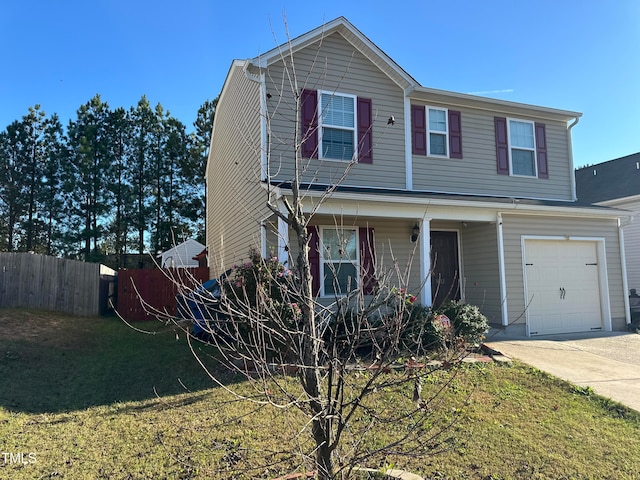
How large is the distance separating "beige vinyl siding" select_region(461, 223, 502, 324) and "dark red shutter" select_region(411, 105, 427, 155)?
7.83ft

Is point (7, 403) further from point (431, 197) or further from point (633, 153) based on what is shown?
point (633, 153)

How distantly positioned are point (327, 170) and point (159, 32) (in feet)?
16.6

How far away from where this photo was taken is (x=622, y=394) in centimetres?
566

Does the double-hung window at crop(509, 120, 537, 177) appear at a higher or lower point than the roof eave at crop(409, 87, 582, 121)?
lower

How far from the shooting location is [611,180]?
17.9 metres

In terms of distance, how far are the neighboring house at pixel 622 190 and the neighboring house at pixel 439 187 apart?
537 cm

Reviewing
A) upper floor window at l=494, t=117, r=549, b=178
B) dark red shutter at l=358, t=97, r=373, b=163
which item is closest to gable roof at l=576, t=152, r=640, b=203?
upper floor window at l=494, t=117, r=549, b=178

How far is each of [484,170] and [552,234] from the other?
95.9 inches

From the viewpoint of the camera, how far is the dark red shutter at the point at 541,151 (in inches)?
474

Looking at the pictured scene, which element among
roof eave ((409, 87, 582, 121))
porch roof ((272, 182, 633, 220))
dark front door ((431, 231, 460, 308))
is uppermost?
roof eave ((409, 87, 582, 121))

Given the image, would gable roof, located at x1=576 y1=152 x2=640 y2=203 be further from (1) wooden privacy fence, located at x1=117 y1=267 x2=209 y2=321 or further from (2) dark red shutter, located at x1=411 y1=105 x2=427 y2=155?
(1) wooden privacy fence, located at x1=117 y1=267 x2=209 y2=321

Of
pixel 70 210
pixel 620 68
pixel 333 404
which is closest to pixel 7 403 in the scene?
pixel 333 404

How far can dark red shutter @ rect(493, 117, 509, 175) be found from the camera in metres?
11.6

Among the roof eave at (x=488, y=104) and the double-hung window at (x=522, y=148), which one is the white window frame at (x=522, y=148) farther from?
the roof eave at (x=488, y=104)
